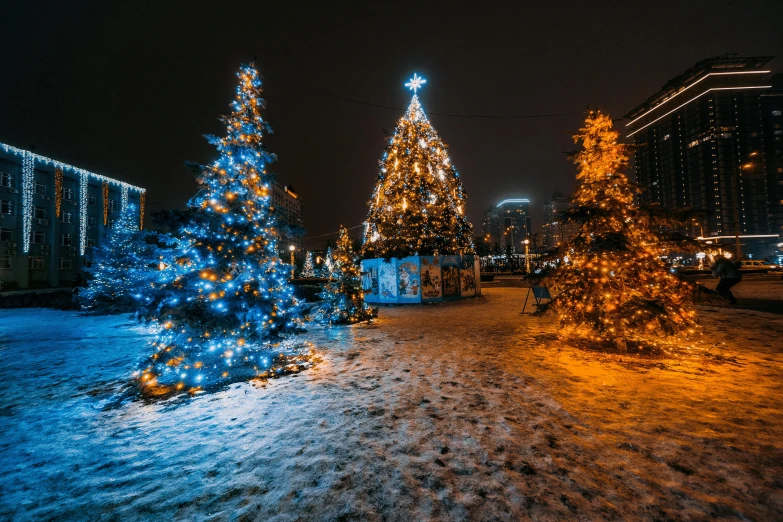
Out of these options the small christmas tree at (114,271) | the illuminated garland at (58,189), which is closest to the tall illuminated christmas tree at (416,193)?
the small christmas tree at (114,271)

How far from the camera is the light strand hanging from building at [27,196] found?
33.8 meters

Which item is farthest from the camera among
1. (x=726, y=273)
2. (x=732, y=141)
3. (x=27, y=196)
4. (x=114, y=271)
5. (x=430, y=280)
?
(x=732, y=141)

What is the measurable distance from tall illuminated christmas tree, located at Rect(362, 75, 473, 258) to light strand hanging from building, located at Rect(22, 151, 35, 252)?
132 feet

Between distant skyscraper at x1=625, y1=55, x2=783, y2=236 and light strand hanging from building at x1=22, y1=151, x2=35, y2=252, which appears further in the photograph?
distant skyscraper at x1=625, y1=55, x2=783, y2=236

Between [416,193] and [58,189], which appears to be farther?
[58,189]

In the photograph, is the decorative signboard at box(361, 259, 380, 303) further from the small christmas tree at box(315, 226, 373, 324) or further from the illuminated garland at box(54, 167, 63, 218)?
the illuminated garland at box(54, 167, 63, 218)

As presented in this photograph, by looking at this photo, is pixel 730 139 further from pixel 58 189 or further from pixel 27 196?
pixel 27 196

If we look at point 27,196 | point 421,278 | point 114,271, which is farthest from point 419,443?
point 27,196

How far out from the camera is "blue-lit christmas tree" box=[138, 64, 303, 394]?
573cm

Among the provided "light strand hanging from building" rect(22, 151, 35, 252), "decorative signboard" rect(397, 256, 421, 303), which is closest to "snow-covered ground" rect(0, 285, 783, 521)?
"decorative signboard" rect(397, 256, 421, 303)

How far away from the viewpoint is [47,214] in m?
37.3

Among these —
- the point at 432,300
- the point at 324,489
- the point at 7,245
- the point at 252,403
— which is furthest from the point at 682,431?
the point at 7,245

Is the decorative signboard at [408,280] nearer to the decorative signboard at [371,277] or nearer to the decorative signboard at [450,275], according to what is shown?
the decorative signboard at [450,275]

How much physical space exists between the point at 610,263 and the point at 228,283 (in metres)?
7.65
